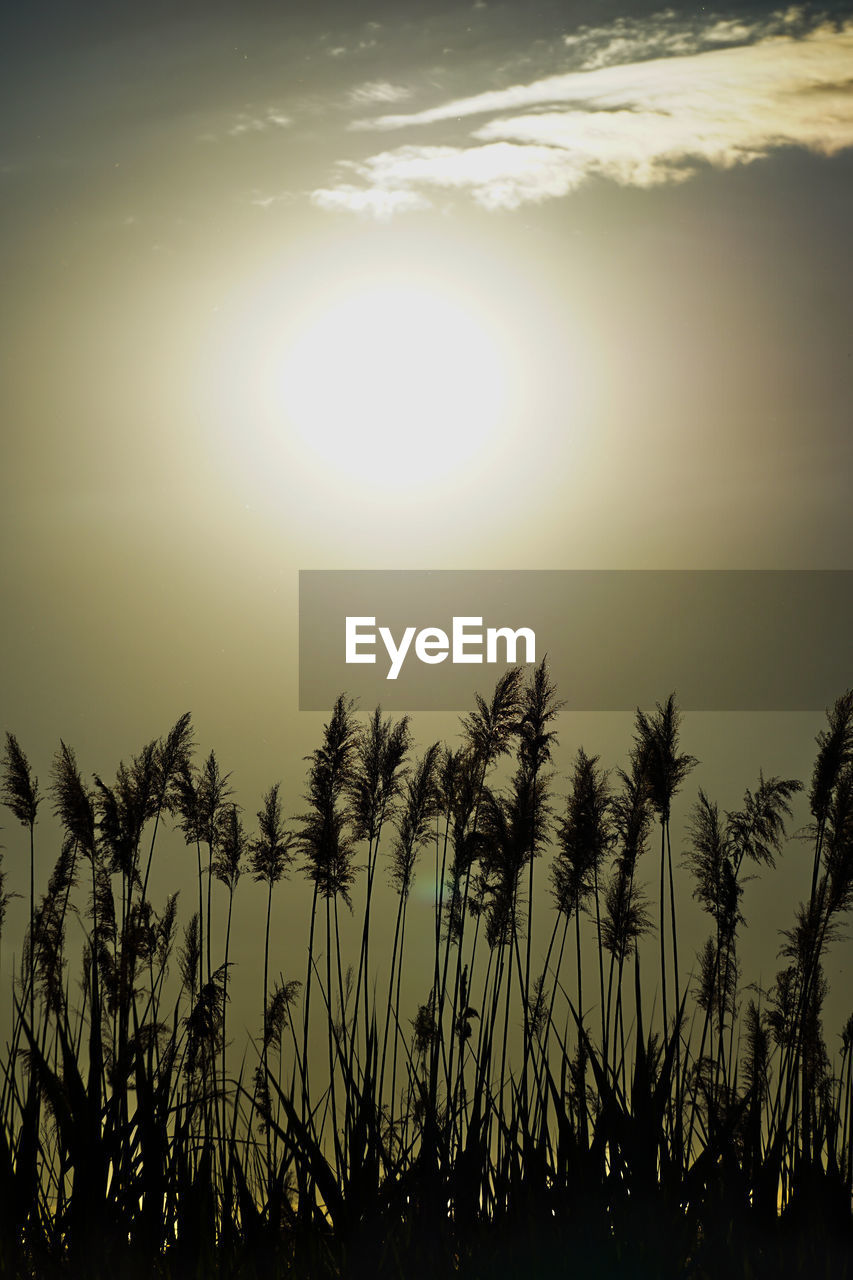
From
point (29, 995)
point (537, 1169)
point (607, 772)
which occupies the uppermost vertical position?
point (607, 772)

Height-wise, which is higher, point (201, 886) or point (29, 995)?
point (201, 886)

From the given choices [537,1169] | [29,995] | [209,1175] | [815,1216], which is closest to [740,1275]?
[815,1216]

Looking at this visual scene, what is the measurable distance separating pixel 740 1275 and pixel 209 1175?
1.61m

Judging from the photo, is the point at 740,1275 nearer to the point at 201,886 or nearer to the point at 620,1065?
the point at 620,1065

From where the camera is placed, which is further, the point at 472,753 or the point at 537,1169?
the point at 472,753

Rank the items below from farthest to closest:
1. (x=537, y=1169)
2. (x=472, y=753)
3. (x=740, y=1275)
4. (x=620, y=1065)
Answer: (x=472, y=753) → (x=620, y=1065) → (x=537, y=1169) → (x=740, y=1275)

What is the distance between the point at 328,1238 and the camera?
2994mm

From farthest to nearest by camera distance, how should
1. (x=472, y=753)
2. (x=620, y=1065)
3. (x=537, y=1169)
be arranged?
(x=472, y=753) → (x=620, y=1065) → (x=537, y=1169)

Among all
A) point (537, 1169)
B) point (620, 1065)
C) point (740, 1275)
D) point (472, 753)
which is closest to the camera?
point (740, 1275)

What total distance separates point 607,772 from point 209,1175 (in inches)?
91.0

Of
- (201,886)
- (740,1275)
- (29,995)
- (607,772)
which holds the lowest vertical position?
(740,1275)

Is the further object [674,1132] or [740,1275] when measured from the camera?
[674,1132]

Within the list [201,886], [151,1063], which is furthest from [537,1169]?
[201,886]

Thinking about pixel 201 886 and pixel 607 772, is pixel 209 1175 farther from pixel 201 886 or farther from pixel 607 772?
pixel 607 772
